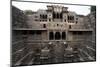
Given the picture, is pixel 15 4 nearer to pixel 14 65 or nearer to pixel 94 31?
pixel 14 65

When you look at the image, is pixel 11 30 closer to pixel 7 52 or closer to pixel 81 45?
pixel 7 52

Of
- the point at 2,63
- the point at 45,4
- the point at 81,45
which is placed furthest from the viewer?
the point at 81,45

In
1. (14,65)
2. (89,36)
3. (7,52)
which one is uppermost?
(89,36)

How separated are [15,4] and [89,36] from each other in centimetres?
131

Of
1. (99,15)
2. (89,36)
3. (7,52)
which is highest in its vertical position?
(99,15)

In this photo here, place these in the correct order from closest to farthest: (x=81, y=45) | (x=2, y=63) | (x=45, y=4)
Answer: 1. (x=2, y=63)
2. (x=45, y=4)
3. (x=81, y=45)

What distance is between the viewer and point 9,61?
7.34ft

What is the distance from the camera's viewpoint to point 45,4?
2391 mm

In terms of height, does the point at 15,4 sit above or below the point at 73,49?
above

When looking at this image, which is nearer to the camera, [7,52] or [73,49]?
[7,52]

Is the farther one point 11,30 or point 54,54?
point 54,54

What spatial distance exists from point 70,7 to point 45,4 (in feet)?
1.37

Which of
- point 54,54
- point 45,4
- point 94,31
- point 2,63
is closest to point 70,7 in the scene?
point 45,4

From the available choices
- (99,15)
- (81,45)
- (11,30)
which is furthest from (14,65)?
(99,15)
